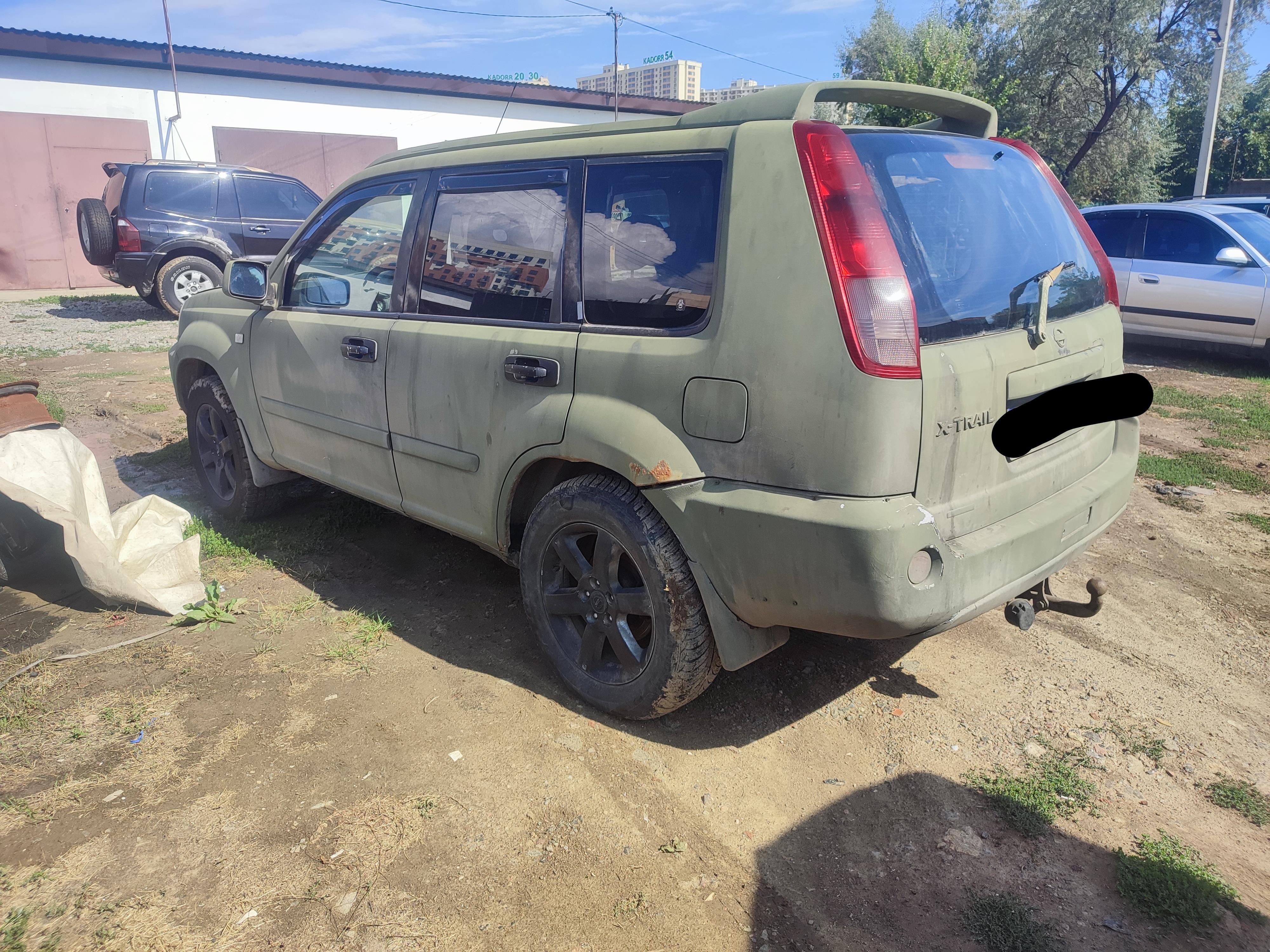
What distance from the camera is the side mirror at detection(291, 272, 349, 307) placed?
389 centimetres

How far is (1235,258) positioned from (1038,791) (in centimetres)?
823

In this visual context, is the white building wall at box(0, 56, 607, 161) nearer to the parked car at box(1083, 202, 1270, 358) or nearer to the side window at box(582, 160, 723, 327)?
the parked car at box(1083, 202, 1270, 358)

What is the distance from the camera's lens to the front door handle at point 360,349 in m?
3.61

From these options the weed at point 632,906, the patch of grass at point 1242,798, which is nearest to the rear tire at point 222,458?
the weed at point 632,906

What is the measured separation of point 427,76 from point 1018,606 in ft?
70.6

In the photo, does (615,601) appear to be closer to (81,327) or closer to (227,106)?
(81,327)

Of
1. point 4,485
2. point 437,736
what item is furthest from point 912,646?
point 4,485

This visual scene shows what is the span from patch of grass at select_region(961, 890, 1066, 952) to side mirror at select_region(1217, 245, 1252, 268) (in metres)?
8.68

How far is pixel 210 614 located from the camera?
3.80 meters

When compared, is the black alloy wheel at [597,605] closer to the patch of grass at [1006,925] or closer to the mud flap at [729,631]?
the mud flap at [729,631]

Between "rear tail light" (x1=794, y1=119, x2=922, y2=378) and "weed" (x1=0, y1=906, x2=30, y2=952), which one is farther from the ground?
"rear tail light" (x1=794, y1=119, x2=922, y2=378)

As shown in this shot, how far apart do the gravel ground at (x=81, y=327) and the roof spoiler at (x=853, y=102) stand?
9505 mm

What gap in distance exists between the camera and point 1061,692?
317cm

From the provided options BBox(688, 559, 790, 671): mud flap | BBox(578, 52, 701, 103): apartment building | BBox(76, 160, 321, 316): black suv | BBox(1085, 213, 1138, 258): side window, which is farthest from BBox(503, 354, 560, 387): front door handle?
BBox(578, 52, 701, 103): apartment building
